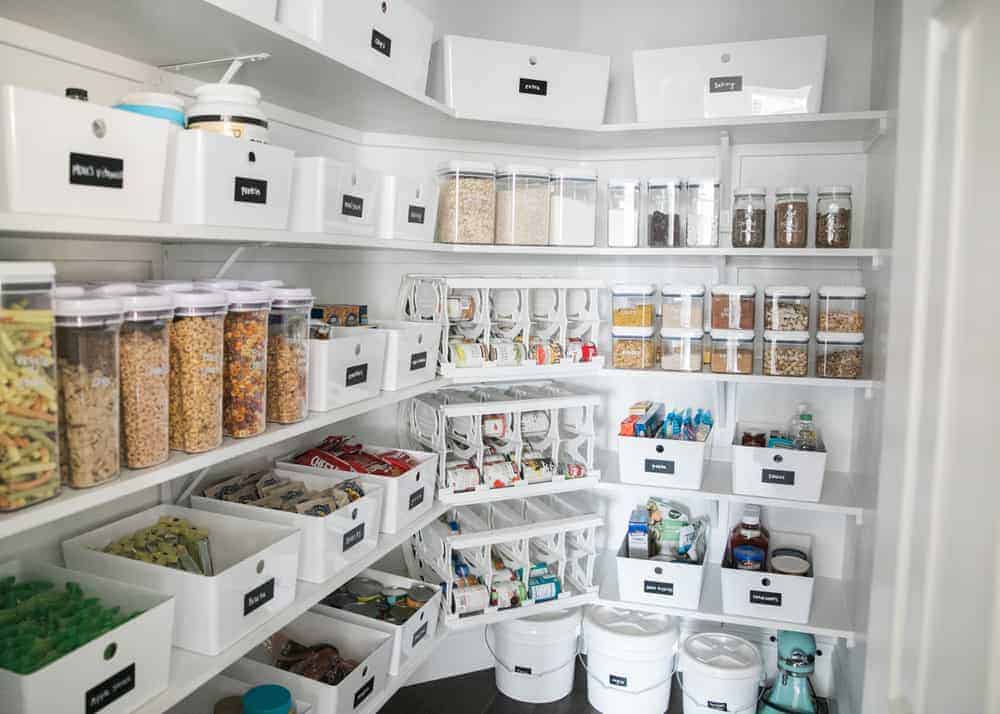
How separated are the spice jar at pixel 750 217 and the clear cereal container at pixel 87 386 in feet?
6.31

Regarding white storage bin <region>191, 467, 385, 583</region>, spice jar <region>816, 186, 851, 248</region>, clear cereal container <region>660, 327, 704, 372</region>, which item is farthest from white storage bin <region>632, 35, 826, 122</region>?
white storage bin <region>191, 467, 385, 583</region>

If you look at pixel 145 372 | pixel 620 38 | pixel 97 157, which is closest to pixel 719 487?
pixel 620 38

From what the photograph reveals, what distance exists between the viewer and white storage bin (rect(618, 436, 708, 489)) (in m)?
2.56

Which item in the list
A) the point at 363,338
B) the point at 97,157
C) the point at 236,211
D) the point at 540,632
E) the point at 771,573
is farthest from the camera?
the point at 540,632

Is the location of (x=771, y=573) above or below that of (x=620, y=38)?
below

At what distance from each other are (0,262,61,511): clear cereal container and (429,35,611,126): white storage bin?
→ 1.57 meters

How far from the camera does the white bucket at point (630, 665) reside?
2674 millimetres

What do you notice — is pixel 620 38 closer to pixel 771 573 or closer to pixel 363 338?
pixel 363 338

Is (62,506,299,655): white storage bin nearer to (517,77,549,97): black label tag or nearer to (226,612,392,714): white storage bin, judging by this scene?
(226,612,392,714): white storage bin

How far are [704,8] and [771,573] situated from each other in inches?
80.1

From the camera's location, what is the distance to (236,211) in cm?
149

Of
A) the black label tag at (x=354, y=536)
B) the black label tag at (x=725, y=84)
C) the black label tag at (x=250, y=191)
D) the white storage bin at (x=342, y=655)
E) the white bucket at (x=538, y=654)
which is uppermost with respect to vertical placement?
the black label tag at (x=725, y=84)

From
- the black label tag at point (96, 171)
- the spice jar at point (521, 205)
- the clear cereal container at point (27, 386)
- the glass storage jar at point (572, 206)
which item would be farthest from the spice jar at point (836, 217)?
the clear cereal container at point (27, 386)

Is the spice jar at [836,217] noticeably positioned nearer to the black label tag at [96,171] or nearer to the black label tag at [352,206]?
the black label tag at [352,206]
